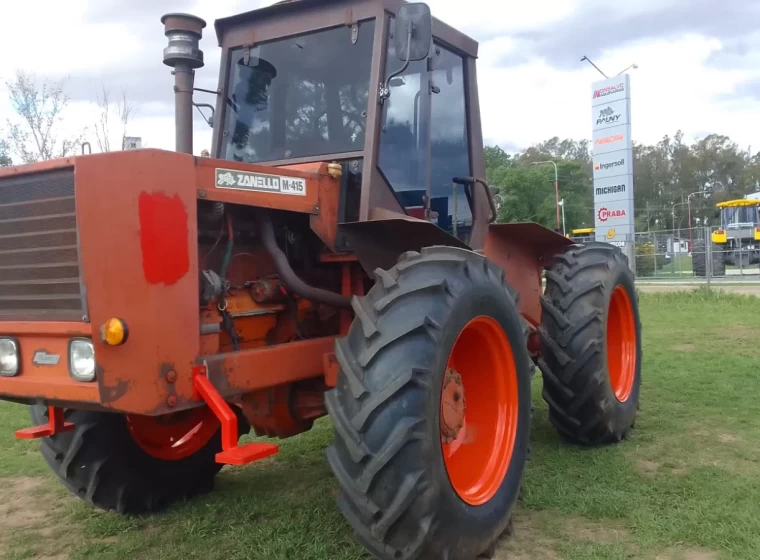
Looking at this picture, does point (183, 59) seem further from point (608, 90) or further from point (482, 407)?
point (608, 90)

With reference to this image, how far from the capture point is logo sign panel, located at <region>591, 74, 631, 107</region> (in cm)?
1987

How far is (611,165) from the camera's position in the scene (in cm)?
2034

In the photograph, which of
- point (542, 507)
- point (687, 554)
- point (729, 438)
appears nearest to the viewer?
point (687, 554)

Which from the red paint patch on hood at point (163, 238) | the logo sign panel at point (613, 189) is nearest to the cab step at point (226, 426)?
the red paint patch on hood at point (163, 238)

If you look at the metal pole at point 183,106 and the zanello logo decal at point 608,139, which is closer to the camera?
the metal pole at point 183,106

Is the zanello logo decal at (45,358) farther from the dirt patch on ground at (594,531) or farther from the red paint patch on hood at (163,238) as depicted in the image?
the dirt patch on ground at (594,531)

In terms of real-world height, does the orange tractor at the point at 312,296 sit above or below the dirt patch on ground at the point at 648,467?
above

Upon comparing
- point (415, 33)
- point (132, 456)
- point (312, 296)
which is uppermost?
point (415, 33)

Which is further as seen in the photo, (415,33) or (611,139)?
(611,139)

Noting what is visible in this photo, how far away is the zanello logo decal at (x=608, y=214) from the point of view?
20234mm

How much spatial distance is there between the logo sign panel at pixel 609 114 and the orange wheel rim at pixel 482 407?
18052mm

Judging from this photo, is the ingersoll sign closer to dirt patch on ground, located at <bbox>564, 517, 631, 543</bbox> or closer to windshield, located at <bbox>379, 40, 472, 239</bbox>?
windshield, located at <bbox>379, 40, 472, 239</bbox>

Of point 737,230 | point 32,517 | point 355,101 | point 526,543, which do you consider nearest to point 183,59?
point 355,101

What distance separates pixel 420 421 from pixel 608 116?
63.7 feet
